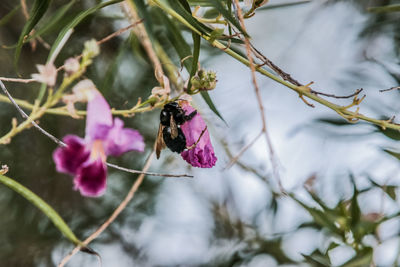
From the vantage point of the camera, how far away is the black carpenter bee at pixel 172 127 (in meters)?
0.54

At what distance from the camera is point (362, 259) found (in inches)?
32.2

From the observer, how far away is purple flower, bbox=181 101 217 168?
577 mm

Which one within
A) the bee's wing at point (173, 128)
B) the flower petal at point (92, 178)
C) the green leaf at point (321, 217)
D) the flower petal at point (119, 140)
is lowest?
the flower petal at point (92, 178)

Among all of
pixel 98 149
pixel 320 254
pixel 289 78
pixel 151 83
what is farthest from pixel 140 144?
pixel 151 83

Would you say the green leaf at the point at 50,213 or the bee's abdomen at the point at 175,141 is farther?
the bee's abdomen at the point at 175,141

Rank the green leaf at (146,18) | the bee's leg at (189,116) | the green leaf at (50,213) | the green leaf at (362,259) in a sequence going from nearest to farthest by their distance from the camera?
the green leaf at (50,213), the green leaf at (146,18), the bee's leg at (189,116), the green leaf at (362,259)

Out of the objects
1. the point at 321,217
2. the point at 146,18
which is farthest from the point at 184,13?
the point at 321,217

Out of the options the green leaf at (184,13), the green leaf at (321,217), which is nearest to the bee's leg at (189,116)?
the green leaf at (184,13)

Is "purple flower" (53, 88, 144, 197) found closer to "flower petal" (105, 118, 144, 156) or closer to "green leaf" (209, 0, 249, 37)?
"flower petal" (105, 118, 144, 156)

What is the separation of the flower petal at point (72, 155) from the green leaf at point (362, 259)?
22.5 inches

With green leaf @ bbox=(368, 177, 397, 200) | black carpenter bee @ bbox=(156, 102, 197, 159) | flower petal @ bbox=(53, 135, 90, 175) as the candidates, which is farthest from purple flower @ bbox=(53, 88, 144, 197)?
green leaf @ bbox=(368, 177, 397, 200)

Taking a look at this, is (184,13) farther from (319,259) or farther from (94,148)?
(319,259)

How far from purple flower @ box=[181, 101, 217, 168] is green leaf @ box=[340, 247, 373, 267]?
39 cm

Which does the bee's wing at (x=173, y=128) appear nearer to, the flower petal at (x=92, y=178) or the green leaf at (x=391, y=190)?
the flower petal at (x=92, y=178)
